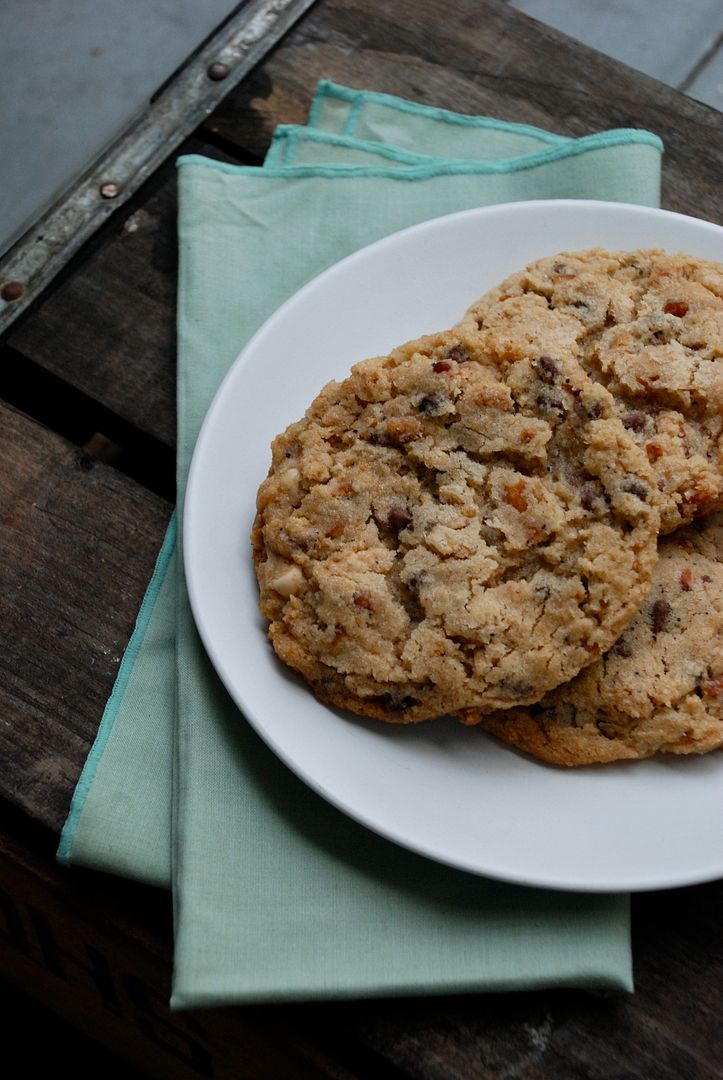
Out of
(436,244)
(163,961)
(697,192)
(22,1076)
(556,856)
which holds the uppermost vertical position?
(697,192)

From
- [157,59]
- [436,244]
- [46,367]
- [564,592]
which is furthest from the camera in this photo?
[157,59]

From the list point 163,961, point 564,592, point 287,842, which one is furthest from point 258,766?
point 564,592

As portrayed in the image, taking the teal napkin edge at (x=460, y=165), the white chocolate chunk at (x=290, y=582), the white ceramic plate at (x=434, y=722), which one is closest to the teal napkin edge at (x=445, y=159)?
the teal napkin edge at (x=460, y=165)

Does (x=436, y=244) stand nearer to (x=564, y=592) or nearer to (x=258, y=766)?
(x=564, y=592)

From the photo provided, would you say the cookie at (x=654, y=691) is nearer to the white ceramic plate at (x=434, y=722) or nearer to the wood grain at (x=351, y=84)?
the white ceramic plate at (x=434, y=722)

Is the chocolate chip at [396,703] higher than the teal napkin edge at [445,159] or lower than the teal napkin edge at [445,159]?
lower

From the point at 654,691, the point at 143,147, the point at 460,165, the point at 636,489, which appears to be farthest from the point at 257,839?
the point at 143,147
